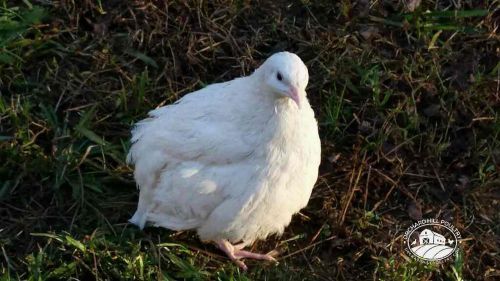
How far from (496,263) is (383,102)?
98 cm

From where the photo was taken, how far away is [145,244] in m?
3.51

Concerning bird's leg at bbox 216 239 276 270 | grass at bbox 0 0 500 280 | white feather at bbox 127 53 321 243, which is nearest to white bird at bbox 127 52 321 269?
white feather at bbox 127 53 321 243

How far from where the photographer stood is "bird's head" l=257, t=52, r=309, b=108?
2820 millimetres

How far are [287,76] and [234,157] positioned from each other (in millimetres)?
436

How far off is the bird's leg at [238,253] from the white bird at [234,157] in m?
0.21

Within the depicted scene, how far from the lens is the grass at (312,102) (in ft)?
11.4

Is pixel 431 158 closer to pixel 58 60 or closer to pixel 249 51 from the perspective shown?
pixel 249 51

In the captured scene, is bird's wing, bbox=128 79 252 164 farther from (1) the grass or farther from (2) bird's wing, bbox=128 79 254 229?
(1) the grass

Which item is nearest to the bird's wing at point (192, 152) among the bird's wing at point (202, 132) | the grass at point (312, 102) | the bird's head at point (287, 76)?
the bird's wing at point (202, 132)

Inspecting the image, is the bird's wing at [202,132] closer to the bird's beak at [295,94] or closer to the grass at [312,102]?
the bird's beak at [295,94]

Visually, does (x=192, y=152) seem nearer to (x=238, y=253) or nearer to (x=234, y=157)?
(x=234, y=157)

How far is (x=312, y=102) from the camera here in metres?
3.94

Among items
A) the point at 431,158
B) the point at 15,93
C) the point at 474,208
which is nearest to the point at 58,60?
the point at 15,93

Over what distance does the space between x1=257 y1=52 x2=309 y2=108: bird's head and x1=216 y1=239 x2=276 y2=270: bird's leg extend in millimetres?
908
